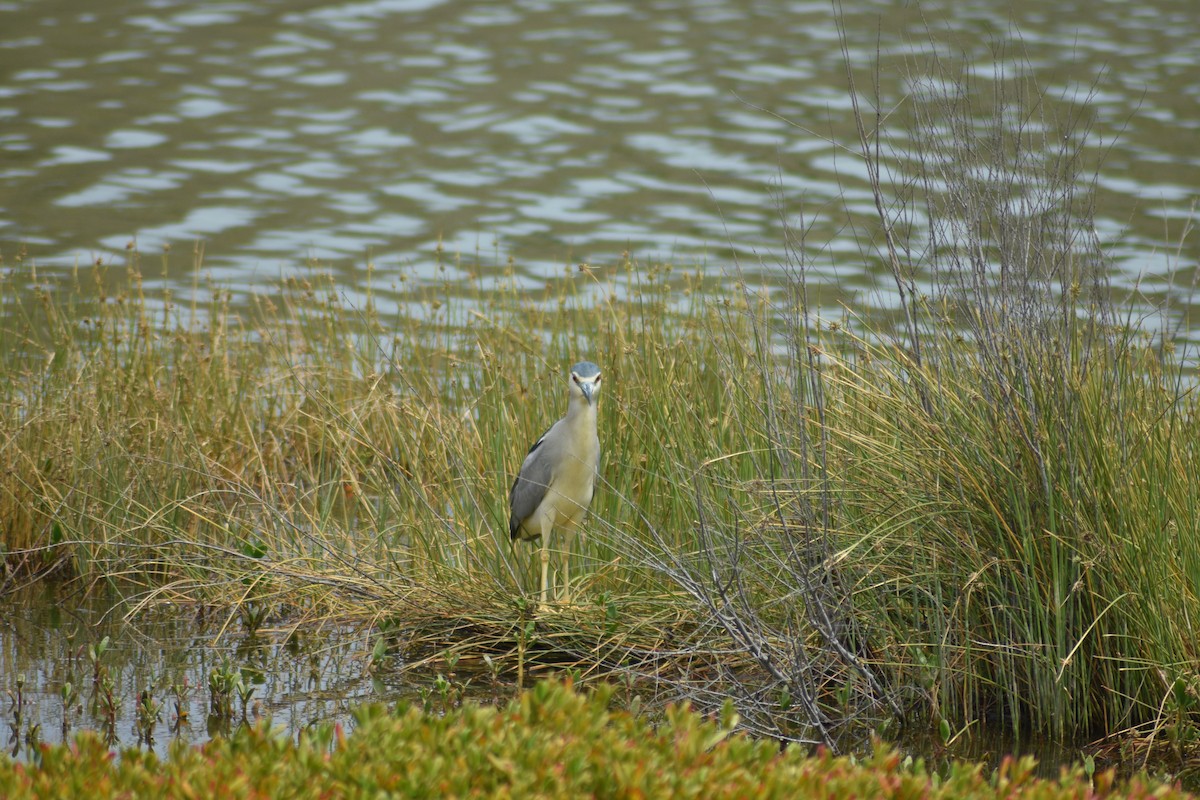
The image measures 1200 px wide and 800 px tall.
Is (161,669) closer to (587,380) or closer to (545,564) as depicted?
(545,564)

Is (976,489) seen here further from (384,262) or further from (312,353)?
(384,262)

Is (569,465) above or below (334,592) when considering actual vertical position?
above

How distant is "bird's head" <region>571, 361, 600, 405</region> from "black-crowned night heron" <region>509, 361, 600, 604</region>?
0.9 inches

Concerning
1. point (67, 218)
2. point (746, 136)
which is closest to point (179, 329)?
point (67, 218)

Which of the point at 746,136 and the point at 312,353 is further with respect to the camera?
the point at 746,136

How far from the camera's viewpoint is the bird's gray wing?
6.02 m

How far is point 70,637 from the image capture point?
19.2 ft

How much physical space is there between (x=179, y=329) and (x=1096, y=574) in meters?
5.05

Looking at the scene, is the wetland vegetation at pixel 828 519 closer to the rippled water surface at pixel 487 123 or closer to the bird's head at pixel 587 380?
the bird's head at pixel 587 380

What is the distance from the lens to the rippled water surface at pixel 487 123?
42.5ft

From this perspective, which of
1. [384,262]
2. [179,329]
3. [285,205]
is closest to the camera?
[179,329]

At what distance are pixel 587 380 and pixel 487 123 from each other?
11.0 meters

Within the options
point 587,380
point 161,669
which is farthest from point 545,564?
point 161,669

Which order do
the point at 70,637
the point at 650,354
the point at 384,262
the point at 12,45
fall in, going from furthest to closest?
1. the point at 12,45
2. the point at 384,262
3. the point at 650,354
4. the point at 70,637
